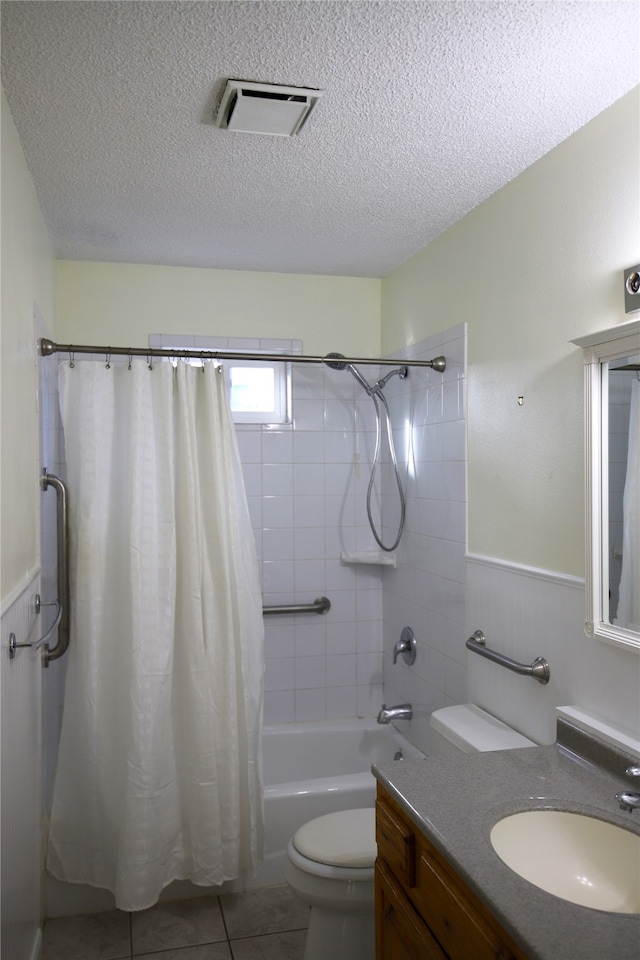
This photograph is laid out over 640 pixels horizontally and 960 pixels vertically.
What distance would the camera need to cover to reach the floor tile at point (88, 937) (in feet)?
7.75

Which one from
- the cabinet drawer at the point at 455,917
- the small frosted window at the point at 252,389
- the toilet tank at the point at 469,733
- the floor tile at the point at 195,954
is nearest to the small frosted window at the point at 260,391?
the small frosted window at the point at 252,389

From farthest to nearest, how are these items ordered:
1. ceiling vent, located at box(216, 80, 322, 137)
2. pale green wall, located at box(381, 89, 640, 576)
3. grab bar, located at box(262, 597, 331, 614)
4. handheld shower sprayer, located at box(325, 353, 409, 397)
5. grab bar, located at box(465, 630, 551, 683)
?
grab bar, located at box(262, 597, 331, 614)
handheld shower sprayer, located at box(325, 353, 409, 397)
grab bar, located at box(465, 630, 551, 683)
pale green wall, located at box(381, 89, 640, 576)
ceiling vent, located at box(216, 80, 322, 137)

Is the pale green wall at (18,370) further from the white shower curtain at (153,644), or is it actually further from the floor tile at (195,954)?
the floor tile at (195,954)

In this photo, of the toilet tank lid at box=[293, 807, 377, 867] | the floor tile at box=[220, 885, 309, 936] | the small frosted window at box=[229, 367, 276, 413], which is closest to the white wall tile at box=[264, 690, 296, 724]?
the floor tile at box=[220, 885, 309, 936]

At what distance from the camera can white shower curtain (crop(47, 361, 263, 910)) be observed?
2.41m

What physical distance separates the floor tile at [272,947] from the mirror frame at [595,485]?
1.51 m

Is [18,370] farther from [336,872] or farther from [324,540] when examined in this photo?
[324,540]

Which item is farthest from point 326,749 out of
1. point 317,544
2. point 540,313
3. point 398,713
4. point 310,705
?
point 540,313

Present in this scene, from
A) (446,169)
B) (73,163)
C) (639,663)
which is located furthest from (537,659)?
(73,163)

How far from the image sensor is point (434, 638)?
286 centimetres

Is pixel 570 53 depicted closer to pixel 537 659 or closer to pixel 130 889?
pixel 537 659

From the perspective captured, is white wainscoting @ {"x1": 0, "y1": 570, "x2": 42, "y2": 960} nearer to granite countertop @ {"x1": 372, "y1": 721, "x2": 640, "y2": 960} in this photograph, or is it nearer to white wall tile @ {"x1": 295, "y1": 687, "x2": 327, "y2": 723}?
granite countertop @ {"x1": 372, "y1": 721, "x2": 640, "y2": 960}

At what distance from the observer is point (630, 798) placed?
148 cm

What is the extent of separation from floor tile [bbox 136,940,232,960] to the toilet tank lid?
1.60ft
